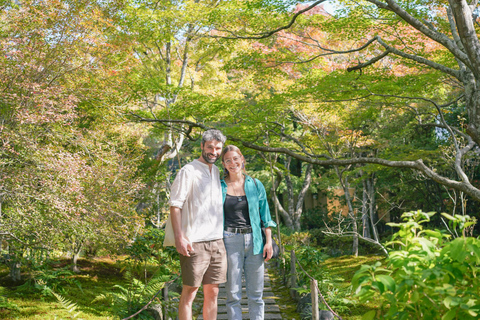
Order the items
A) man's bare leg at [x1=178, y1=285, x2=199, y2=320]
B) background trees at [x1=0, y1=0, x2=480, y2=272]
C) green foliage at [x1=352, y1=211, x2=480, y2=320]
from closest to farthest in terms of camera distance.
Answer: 1. green foliage at [x1=352, y1=211, x2=480, y2=320]
2. man's bare leg at [x1=178, y1=285, x2=199, y2=320]
3. background trees at [x1=0, y1=0, x2=480, y2=272]

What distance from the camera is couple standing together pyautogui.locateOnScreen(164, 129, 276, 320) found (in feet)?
10.7

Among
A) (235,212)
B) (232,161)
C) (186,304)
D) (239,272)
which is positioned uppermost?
(232,161)

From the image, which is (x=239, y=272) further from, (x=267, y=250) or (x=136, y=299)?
(x=136, y=299)

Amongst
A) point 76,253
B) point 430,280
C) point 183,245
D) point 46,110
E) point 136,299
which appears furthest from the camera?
point 76,253

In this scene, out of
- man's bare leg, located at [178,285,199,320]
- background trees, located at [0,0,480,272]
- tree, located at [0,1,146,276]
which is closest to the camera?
man's bare leg, located at [178,285,199,320]

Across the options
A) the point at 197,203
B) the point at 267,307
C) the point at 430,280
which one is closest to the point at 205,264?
the point at 197,203

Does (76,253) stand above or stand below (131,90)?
below

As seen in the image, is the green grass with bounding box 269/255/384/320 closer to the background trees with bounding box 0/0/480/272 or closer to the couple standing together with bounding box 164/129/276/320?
the couple standing together with bounding box 164/129/276/320

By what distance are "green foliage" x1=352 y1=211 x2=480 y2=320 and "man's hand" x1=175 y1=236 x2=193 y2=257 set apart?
174 centimetres

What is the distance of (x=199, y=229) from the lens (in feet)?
10.8

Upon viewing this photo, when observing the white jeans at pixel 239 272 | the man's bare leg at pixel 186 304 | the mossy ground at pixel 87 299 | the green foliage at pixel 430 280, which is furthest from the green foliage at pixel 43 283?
the green foliage at pixel 430 280

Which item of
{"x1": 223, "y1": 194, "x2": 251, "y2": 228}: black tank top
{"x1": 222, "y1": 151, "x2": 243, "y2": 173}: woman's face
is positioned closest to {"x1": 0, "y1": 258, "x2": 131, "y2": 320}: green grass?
{"x1": 223, "y1": 194, "x2": 251, "y2": 228}: black tank top

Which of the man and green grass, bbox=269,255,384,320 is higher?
the man

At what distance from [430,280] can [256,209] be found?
78.8 inches
